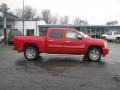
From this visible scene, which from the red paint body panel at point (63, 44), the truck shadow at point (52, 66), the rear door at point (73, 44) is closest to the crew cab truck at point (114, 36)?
the red paint body panel at point (63, 44)

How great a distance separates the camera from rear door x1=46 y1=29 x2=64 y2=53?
54.6ft

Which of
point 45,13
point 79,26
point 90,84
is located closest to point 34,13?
point 45,13

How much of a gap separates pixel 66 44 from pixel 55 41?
0.63 m

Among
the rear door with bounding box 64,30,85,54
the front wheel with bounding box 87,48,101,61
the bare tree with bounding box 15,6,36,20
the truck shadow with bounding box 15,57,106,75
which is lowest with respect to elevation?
the truck shadow with bounding box 15,57,106,75

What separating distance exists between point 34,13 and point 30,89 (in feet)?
367

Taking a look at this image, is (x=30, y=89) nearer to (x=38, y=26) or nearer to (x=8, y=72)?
(x=8, y=72)

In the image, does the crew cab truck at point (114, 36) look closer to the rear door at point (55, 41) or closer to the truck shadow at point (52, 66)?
the rear door at point (55, 41)

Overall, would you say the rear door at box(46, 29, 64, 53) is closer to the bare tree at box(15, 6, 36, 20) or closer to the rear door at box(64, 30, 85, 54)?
the rear door at box(64, 30, 85, 54)

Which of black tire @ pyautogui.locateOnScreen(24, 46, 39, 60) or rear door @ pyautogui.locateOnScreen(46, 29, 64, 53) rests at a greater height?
rear door @ pyautogui.locateOnScreen(46, 29, 64, 53)

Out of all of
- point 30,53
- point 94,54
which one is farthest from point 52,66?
point 94,54

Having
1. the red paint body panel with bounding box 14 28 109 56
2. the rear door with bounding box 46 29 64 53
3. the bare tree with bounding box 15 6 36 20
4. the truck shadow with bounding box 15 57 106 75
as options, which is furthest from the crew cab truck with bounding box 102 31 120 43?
the bare tree with bounding box 15 6 36 20

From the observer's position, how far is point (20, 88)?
868 centimetres

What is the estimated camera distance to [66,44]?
54.4ft

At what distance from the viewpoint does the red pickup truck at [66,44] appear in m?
16.5
